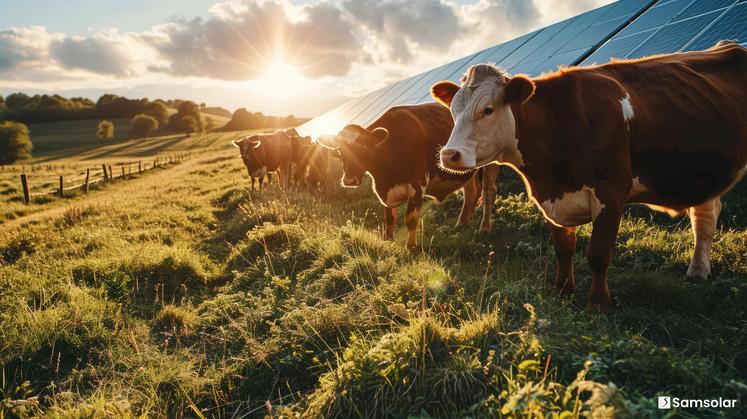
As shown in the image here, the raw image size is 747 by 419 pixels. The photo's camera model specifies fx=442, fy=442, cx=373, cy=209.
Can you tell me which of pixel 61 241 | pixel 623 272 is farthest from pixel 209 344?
pixel 61 241

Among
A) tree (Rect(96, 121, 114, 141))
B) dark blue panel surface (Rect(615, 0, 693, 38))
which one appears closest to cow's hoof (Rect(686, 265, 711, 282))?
dark blue panel surface (Rect(615, 0, 693, 38))

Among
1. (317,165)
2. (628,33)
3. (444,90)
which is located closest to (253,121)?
(317,165)

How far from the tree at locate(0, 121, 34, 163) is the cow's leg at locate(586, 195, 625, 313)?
74582 mm

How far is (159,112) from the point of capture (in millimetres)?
109875

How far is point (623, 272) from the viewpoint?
4922 millimetres

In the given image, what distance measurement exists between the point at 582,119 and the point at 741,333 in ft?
6.60

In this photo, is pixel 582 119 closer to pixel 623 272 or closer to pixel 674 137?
pixel 674 137

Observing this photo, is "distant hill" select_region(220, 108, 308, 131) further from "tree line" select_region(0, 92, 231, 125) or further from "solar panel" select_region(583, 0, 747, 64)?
"solar panel" select_region(583, 0, 747, 64)

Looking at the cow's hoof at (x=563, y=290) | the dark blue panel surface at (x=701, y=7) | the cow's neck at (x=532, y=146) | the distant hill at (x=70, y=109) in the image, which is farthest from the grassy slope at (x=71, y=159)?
the dark blue panel surface at (x=701, y=7)

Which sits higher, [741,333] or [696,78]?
[696,78]

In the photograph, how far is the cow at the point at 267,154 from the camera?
54.9ft

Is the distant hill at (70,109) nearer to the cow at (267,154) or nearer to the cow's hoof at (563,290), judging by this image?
the cow at (267,154)

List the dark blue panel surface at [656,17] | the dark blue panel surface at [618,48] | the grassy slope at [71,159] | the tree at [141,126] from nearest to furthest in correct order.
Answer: the dark blue panel surface at [618,48] → the dark blue panel surface at [656,17] → the grassy slope at [71,159] → the tree at [141,126]

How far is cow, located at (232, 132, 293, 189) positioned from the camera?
54.9 ft
